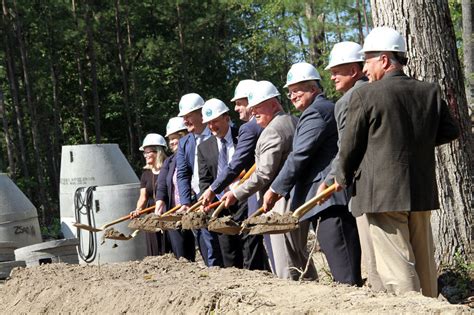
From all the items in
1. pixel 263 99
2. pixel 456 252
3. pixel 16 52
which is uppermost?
pixel 16 52

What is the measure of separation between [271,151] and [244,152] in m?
0.90

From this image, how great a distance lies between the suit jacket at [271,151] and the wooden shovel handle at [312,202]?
962mm

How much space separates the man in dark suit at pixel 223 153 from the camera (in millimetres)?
8602

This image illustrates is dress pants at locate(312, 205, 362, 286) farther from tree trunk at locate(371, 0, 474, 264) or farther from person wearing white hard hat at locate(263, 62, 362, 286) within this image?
tree trunk at locate(371, 0, 474, 264)

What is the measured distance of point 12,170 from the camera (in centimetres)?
3256

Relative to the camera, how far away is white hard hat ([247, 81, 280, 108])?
24.4ft

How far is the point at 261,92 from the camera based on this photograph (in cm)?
745

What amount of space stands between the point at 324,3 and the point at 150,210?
14.7m

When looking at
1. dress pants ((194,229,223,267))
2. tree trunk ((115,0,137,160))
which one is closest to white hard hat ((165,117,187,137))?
dress pants ((194,229,223,267))

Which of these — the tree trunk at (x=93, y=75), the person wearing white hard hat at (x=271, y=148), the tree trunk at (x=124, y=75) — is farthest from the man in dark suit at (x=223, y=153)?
the tree trunk at (x=124, y=75)

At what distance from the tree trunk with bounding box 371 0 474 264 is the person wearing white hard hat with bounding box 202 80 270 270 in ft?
4.69

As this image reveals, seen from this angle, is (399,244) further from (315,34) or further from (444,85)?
(315,34)

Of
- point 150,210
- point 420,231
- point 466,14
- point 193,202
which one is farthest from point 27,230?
point 466,14

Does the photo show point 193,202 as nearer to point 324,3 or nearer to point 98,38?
point 324,3
